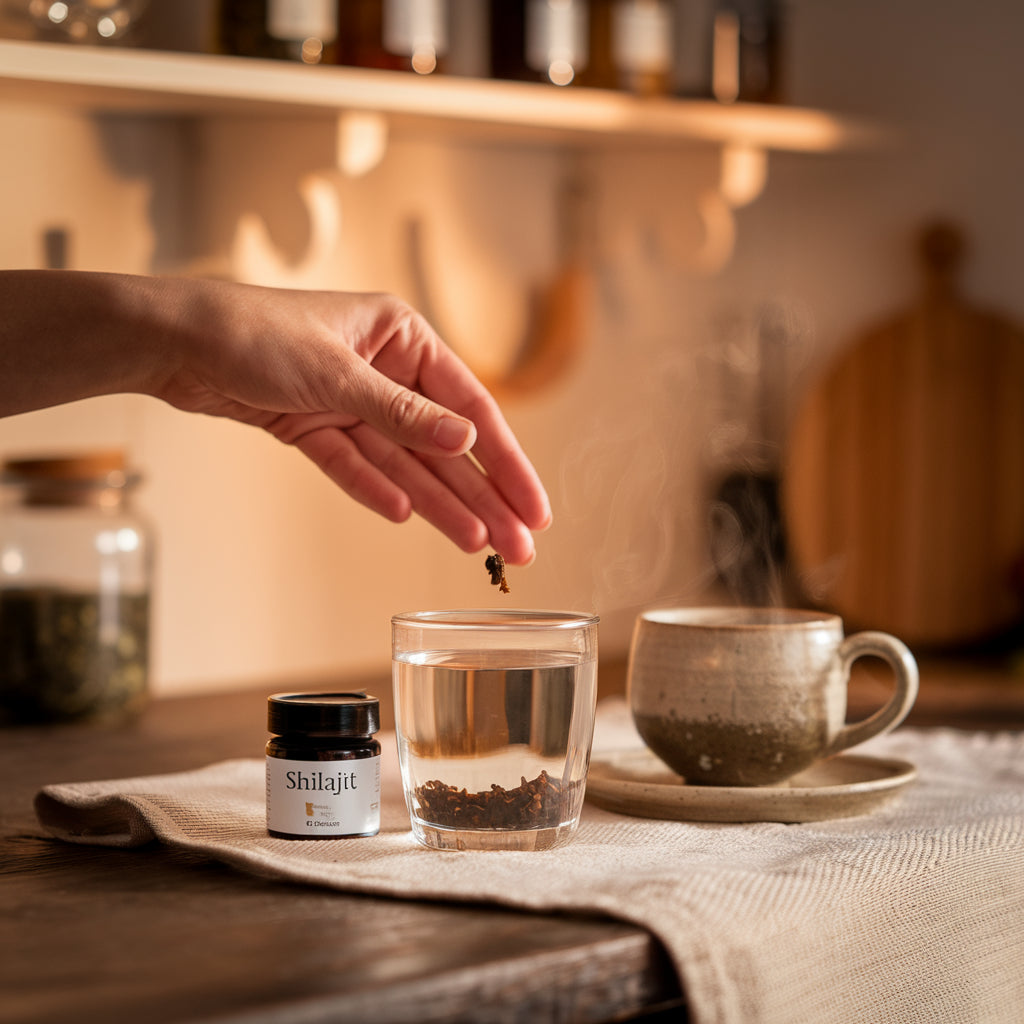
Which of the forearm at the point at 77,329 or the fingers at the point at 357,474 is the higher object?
the forearm at the point at 77,329

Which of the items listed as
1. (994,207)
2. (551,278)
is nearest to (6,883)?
(551,278)

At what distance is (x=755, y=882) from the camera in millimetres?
682

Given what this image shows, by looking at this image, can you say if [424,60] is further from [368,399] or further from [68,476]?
[368,399]

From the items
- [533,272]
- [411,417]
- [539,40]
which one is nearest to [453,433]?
[411,417]

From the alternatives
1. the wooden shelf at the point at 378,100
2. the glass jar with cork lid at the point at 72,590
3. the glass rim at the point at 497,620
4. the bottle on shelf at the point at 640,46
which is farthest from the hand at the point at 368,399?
the bottle on shelf at the point at 640,46

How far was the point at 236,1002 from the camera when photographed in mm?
516

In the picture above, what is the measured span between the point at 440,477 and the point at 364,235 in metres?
0.82

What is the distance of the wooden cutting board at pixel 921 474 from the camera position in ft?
6.43

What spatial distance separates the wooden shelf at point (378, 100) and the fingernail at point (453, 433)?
697 mm

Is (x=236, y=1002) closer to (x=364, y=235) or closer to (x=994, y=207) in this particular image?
(x=364, y=235)

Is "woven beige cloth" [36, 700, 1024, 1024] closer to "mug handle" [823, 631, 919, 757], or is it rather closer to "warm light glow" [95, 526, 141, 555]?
"mug handle" [823, 631, 919, 757]

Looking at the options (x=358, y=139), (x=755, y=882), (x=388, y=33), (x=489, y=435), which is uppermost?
(x=388, y=33)

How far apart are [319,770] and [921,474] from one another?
1.42 metres

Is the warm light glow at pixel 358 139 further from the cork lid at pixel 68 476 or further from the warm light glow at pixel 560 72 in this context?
the cork lid at pixel 68 476
